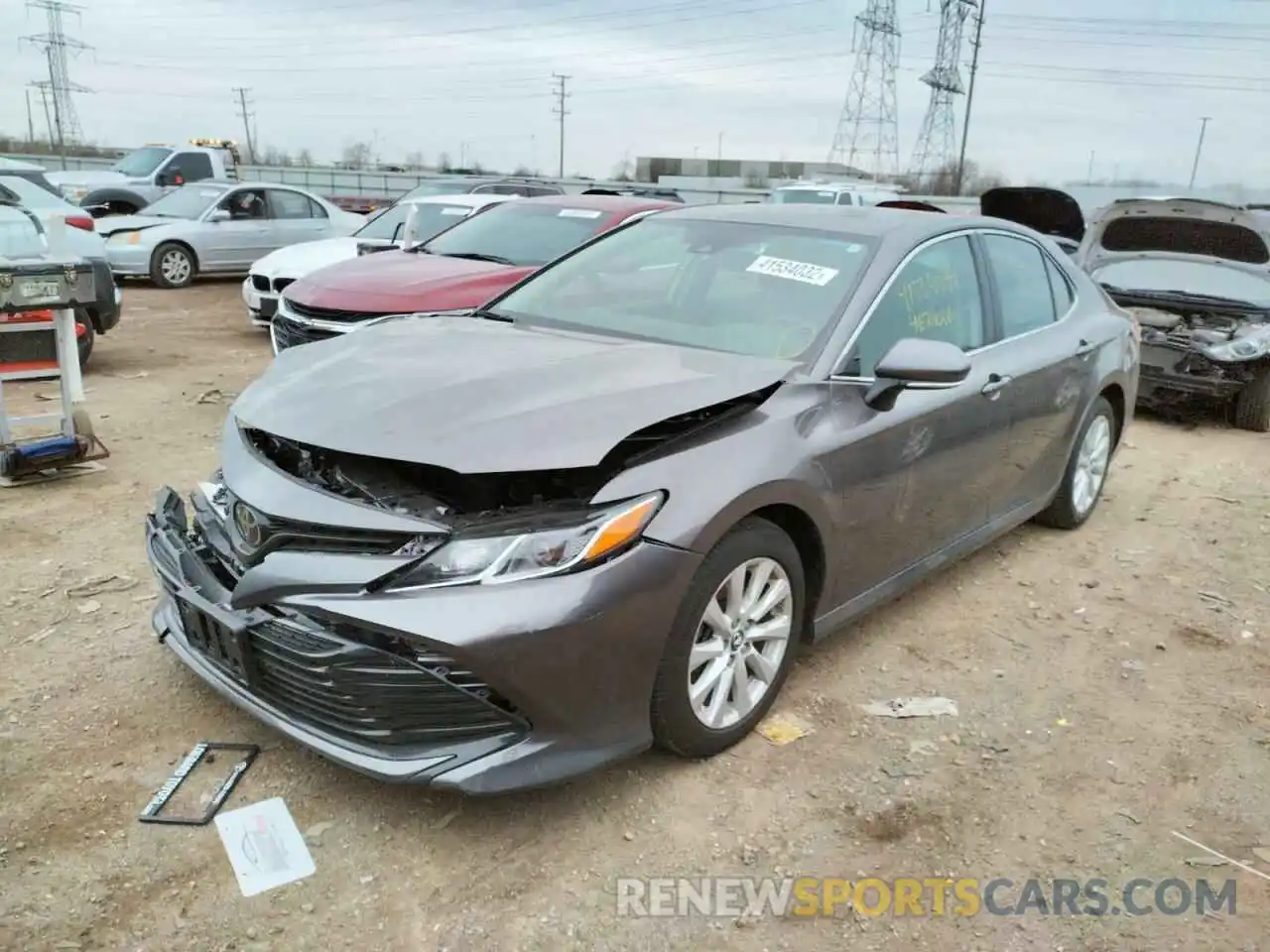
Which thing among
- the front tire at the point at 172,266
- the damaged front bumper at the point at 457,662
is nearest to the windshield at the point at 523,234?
the damaged front bumper at the point at 457,662

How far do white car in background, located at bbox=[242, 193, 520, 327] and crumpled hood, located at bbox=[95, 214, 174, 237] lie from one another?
13.3 ft

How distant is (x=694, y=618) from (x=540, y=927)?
90 centimetres

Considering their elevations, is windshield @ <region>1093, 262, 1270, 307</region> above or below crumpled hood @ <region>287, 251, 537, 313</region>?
above

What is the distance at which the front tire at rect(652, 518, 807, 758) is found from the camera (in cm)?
287

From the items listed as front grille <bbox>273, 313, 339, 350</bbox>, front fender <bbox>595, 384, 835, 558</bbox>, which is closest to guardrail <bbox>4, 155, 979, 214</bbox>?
front grille <bbox>273, 313, 339, 350</bbox>

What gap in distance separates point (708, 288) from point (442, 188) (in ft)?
47.4

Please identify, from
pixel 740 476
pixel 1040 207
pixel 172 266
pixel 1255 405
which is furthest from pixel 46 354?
pixel 1040 207

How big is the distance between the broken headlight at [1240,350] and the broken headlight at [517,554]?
22.7ft

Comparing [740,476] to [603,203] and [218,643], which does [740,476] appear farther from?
[603,203]

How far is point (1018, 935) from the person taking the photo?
253 cm

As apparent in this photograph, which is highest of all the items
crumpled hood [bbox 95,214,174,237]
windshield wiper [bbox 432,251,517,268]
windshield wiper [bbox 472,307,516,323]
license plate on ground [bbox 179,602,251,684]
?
windshield wiper [bbox 472,307,516,323]

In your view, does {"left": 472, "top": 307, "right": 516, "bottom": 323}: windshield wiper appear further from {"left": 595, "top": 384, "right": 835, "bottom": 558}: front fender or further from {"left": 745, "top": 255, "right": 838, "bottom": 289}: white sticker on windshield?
{"left": 595, "top": 384, "right": 835, "bottom": 558}: front fender

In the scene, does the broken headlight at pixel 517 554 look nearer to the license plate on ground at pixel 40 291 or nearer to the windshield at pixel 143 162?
the license plate on ground at pixel 40 291

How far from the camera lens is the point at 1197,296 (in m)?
8.27
